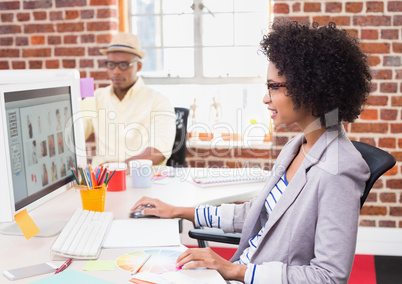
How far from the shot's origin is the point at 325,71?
120 centimetres

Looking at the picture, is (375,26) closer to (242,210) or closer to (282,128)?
(282,128)

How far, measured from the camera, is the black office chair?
118 cm

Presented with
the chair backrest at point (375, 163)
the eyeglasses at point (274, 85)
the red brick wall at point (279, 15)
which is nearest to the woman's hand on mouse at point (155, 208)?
the eyeglasses at point (274, 85)

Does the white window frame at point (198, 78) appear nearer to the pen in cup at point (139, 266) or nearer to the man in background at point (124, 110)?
the man in background at point (124, 110)

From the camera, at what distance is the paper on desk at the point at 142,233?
1278mm

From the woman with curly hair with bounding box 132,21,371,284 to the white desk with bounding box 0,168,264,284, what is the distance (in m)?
0.28

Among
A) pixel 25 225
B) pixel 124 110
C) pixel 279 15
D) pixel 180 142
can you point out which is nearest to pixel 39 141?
pixel 25 225

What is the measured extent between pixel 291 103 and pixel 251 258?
466 millimetres

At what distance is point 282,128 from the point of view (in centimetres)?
301

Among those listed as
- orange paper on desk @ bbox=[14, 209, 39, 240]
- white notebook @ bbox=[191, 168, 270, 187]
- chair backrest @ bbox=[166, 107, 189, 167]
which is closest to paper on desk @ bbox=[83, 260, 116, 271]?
orange paper on desk @ bbox=[14, 209, 39, 240]

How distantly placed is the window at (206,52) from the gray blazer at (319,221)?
6.73 feet

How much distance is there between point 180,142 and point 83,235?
4.66 ft

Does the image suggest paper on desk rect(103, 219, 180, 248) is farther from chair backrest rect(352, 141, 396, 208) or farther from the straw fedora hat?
the straw fedora hat

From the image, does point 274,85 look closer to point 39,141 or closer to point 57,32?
point 39,141
